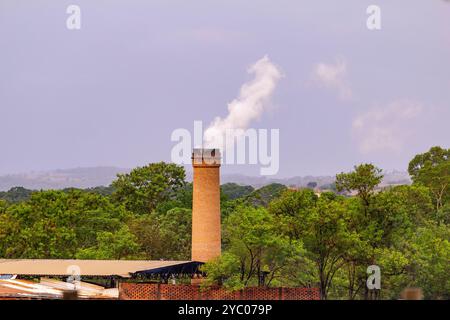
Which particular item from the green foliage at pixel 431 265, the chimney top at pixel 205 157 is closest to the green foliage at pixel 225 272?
the chimney top at pixel 205 157

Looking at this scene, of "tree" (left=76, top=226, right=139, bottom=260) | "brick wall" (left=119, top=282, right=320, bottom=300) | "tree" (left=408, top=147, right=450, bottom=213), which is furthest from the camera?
"tree" (left=408, top=147, right=450, bottom=213)

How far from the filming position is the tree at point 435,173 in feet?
361

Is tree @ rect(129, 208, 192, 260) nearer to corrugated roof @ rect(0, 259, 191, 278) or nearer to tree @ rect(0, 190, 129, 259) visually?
tree @ rect(0, 190, 129, 259)

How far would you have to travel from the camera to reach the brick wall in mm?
57125

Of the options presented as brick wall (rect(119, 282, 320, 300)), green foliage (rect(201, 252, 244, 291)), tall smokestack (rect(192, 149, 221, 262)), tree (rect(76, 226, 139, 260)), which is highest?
tall smokestack (rect(192, 149, 221, 262))

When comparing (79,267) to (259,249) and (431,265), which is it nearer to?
(259,249)

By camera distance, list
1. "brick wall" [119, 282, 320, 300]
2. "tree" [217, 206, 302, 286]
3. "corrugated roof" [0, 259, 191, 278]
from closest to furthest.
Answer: "brick wall" [119, 282, 320, 300]
"corrugated roof" [0, 259, 191, 278]
"tree" [217, 206, 302, 286]

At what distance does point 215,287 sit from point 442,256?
18061 millimetres

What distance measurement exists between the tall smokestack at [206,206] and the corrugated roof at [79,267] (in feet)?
7.68

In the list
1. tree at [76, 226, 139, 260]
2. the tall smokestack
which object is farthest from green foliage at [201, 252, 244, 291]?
tree at [76, 226, 139, 260]

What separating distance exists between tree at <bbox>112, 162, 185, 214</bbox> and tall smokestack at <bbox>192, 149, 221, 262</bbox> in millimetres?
43466
